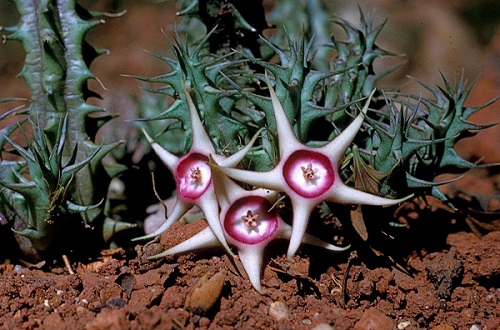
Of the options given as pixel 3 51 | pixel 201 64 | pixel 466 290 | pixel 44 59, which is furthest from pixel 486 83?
pixel 3 51

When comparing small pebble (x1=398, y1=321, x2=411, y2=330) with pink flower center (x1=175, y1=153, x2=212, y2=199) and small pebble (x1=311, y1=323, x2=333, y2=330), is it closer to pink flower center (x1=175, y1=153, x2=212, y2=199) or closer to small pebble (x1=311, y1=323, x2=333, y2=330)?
small pebble (x1=311, y1=323, x2=333, y2=330)

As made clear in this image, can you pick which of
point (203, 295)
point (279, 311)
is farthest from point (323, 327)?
point (203, 295)

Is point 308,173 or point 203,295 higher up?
point 308,173

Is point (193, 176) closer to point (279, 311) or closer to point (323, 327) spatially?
point (279, 311)

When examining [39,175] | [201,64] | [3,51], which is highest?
[201,64]

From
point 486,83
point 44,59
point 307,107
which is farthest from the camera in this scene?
point 486,83

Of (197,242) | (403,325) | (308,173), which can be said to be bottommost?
(403,325)

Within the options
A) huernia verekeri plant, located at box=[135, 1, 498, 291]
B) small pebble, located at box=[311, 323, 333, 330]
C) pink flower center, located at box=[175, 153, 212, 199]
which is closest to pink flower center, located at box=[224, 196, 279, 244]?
huernia verekeri plant, located at box=[135, 1, 498, 291]

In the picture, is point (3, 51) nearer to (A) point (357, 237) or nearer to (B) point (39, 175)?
(B) point (39, 175)
